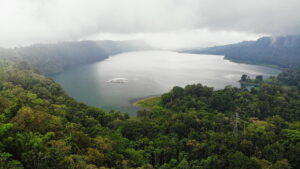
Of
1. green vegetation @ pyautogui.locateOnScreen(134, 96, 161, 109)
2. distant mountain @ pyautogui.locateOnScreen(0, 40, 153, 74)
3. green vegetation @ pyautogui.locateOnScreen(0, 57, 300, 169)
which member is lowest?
green vegetation @ pyautogui.locateOnScreen(134, 96, 161, 109)

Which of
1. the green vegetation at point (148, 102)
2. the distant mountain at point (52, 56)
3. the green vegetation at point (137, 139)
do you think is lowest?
the green vegetation at point (148, 102)

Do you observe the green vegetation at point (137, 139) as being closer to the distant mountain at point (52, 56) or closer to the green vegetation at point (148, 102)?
the green vegetation at point (148, 102)

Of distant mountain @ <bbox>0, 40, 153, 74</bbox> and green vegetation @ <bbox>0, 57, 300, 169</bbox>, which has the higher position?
distant mountain @ <bbox>0, 40, 153, 74</bbox>

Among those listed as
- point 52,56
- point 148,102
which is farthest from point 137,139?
point 52,56

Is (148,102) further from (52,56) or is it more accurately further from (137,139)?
(52,56)

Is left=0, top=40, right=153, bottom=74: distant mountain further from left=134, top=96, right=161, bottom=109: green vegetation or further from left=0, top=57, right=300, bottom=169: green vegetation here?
left=0, top=57, right=300, bottom=169: green vegetation

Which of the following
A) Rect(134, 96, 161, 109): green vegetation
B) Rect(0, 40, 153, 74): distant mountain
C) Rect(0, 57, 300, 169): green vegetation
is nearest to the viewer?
Rect(0, 57, 300, 169): green vegetation

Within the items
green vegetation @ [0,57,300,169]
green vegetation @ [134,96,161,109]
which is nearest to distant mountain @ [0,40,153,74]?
green vegetation @ [134,96,161,109]

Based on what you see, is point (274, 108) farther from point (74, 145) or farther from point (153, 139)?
point (74, 145)

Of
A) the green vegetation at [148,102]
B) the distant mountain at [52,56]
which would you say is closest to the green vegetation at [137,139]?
the green vegetation at [148,102]
